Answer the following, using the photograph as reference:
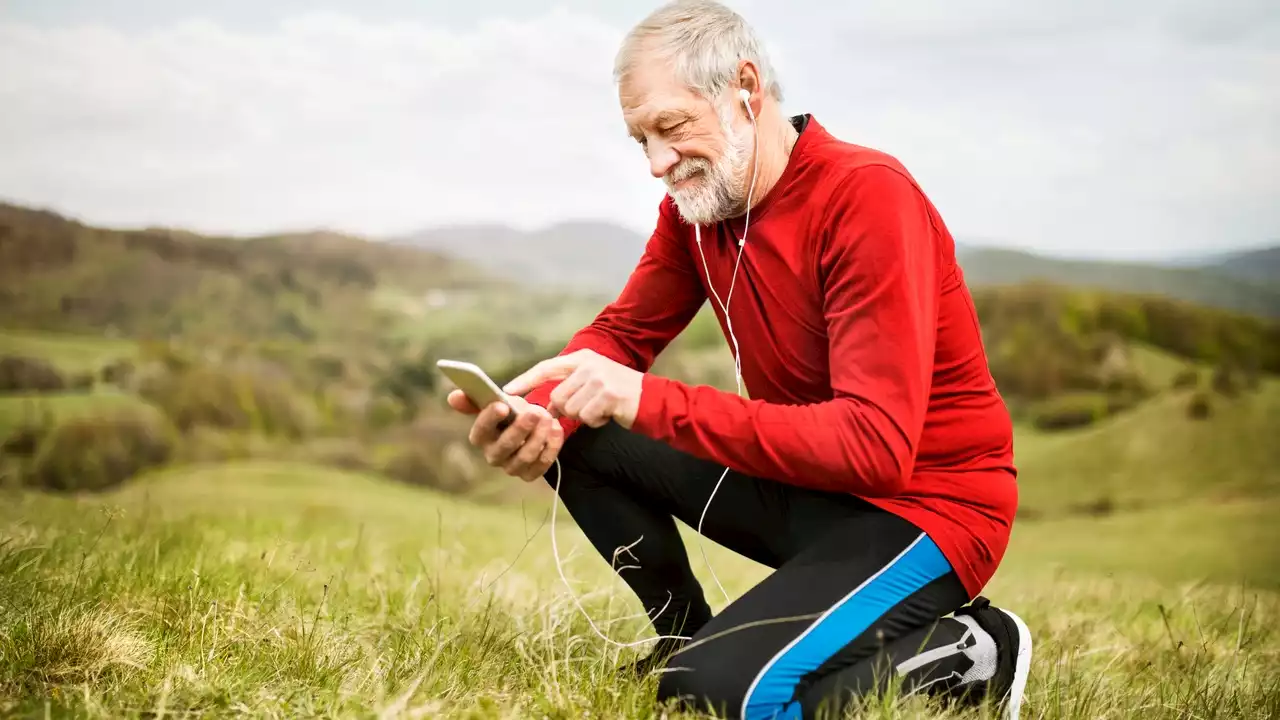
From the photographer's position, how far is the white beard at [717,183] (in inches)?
84.4

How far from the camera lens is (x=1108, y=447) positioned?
291 inches

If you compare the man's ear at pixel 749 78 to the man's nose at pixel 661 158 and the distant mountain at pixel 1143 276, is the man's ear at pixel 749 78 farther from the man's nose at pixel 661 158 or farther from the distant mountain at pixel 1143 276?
the distant mountain at pixel 1143 276

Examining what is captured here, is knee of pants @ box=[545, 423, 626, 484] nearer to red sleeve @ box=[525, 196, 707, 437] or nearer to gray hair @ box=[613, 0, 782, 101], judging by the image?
red sleeve @ box=[525, 196, 707, 437]

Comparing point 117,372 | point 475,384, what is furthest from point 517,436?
point 117,372

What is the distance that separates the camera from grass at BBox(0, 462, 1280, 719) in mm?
1886

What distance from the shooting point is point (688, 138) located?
7.05ft

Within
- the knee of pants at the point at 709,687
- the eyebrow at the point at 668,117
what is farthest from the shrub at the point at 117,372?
the knee of pants at the point at 709,687

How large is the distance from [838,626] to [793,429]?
426mm

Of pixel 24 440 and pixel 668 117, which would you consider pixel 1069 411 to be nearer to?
pixel 668 117

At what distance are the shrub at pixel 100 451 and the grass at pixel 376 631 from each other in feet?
7.34

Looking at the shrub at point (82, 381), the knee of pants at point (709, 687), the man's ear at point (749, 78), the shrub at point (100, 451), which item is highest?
the man's ear at point (749, 78)

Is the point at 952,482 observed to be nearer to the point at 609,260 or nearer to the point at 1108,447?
the point at 1108,447

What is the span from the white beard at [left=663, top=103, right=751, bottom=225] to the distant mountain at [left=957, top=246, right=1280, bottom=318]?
5763 mm

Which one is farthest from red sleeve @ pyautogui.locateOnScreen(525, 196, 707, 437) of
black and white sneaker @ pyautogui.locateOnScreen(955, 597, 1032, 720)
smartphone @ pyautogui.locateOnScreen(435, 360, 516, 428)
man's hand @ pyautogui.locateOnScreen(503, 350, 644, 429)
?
black and white sneaker @ pyautogui.locateOnScreen(955, 597, 1032, 720)
